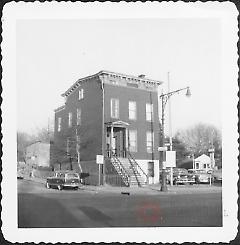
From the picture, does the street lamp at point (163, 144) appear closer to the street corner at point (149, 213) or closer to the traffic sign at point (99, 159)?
the street corner at point (149, 213)

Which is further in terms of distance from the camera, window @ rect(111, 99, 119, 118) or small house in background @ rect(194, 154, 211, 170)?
window @ rect(111, 99, 119, 118)

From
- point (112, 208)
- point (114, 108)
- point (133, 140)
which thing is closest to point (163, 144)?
point (133, 140)

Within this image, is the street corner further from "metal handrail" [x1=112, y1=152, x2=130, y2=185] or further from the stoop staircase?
"metal handrail" [x1=112, y1=152, x2=130, y2=185]

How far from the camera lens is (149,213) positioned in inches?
333

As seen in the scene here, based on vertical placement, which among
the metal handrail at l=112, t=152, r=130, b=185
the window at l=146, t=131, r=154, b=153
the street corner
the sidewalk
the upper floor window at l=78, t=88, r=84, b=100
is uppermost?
the upper floor window at l=78, t=88, r=84, b=100

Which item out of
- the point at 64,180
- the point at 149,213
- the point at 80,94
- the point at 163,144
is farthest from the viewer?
the point at 163,144

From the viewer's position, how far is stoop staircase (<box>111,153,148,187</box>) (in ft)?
Result: 28.8

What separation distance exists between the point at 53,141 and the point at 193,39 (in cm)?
218

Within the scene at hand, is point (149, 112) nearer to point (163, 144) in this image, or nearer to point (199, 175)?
point (163, 144)

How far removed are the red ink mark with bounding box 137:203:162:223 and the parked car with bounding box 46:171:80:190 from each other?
88 cm

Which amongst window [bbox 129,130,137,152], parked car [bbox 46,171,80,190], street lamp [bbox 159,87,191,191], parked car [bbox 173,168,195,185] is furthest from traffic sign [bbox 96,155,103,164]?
parked car [bbox 173,168,195,185]

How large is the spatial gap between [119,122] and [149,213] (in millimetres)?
1225

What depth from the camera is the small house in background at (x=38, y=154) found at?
855cm

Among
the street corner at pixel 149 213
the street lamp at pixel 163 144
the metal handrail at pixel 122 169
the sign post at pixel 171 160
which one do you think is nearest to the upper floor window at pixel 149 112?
the street lamp at pixel 163 144
